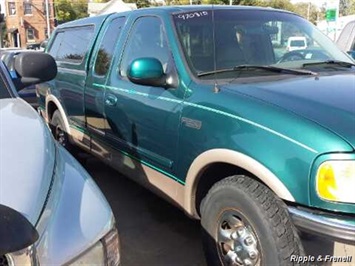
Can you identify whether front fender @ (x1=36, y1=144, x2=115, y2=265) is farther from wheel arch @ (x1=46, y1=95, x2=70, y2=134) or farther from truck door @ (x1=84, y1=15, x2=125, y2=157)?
wheel arch @ (x1=46, y1=95, x2=70, y2=134)

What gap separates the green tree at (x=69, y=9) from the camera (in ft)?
185

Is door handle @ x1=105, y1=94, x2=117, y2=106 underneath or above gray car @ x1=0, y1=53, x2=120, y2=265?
underneath

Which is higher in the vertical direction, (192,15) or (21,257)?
(192,15)

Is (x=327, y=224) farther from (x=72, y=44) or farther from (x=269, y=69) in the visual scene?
(x=72, y=44)

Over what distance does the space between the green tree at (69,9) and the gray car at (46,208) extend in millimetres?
55348

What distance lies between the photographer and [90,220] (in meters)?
1.82

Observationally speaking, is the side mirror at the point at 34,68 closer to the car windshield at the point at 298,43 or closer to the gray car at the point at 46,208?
the gray car at the point at 46,208

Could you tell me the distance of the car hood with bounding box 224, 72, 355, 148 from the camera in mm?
2455

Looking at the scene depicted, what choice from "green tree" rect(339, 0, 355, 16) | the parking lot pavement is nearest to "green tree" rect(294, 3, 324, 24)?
"green tree" rect(339, 0, 355, 16)

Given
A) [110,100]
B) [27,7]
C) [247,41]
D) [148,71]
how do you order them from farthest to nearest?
[27,7]
[110,100]
[247,41]
[148,71]

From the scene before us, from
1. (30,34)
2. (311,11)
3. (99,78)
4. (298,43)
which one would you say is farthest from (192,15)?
(311,11)

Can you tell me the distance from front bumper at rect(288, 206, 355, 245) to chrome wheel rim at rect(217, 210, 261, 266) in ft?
1.06

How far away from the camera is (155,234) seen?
4078 millimetres

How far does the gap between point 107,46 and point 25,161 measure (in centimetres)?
283
